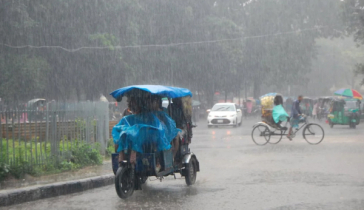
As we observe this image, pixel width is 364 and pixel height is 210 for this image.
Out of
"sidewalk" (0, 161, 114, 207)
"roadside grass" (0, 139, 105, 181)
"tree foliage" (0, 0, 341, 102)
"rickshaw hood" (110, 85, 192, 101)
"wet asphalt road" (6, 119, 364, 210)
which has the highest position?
"tree foliage" (0, 0, 341, 102)

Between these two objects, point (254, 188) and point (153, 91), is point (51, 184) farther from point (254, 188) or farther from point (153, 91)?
point (254, 188)

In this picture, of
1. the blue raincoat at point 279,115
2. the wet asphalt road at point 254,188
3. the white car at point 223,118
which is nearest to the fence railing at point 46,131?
the wet asphalt road at point 254,188

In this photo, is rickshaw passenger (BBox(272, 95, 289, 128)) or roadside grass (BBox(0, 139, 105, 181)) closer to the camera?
roadside grass (BBox(0, 139, 105, 181))

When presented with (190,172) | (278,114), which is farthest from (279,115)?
(190,172)

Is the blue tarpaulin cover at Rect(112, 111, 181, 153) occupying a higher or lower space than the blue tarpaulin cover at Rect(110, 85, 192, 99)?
lower

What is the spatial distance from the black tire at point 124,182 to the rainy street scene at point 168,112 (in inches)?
0.8

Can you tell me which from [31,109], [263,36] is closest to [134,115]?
[31,109]

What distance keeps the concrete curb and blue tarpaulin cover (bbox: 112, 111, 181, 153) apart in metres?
1.46

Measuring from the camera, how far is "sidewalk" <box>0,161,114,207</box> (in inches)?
328

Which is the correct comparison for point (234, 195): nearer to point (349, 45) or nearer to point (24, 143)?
point (24, 143)

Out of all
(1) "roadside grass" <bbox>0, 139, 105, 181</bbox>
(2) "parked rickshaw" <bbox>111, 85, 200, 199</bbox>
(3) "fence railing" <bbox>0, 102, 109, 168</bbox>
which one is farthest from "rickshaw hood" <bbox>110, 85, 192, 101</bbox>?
(1) "roadside grass" <bbox>0, 139, 105, 181</bbox>

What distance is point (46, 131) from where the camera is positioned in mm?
10758

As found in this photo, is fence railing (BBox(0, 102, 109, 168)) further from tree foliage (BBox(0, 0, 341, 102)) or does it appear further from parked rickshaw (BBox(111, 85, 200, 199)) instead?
tree foliage (BBox(0, 0, 341, 102))

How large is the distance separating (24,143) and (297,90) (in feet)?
278
